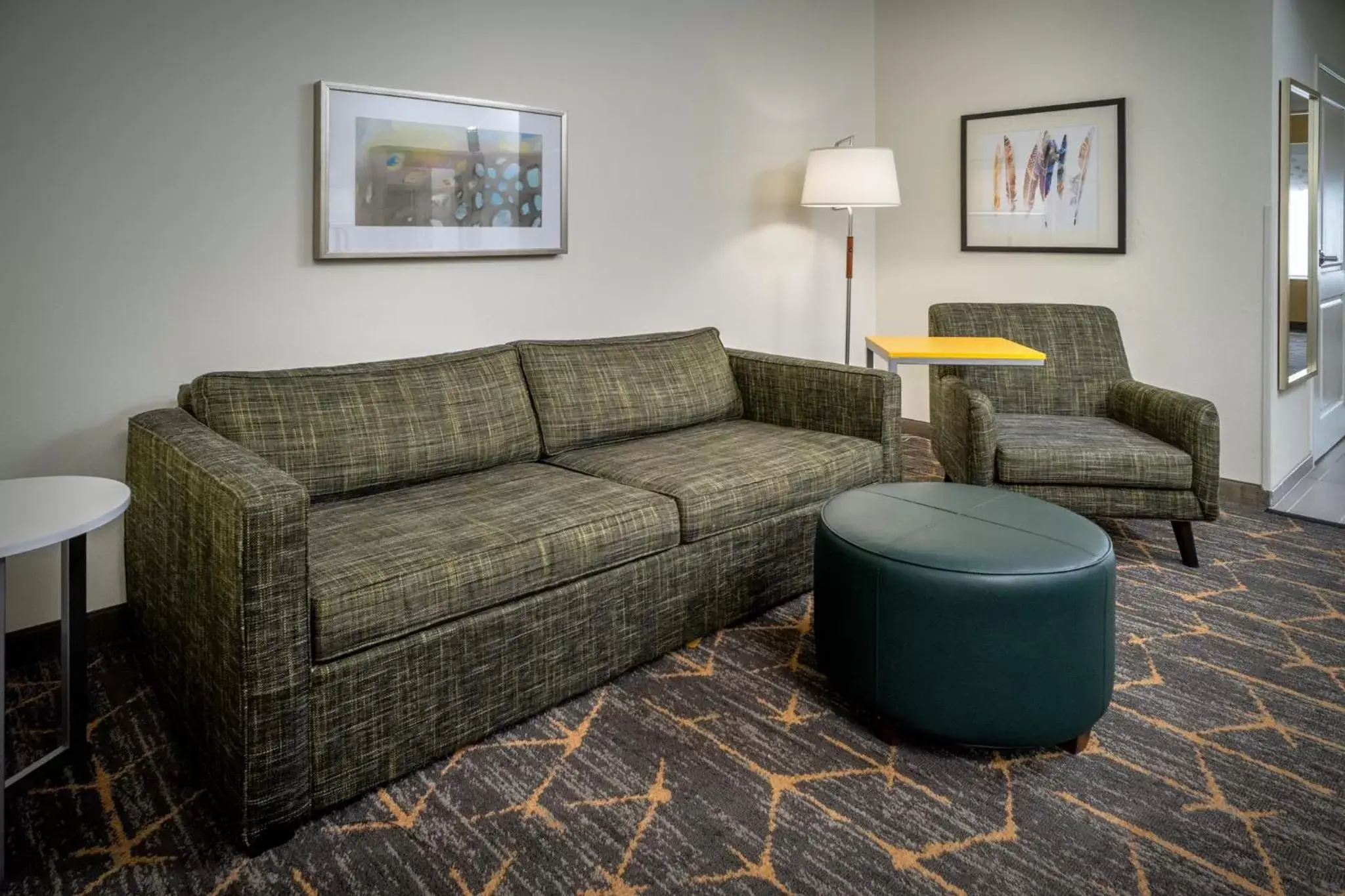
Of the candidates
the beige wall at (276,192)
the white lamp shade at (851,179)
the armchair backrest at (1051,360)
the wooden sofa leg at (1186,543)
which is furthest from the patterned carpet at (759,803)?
the white lamp shade at (851,179)

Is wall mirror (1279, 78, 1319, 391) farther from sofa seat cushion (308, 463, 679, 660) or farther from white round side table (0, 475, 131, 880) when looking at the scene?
white round side table (0, 475, 131, 880)

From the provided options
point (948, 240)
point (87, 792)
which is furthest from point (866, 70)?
point (87, 792)

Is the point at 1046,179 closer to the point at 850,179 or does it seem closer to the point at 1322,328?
the point at 850,179

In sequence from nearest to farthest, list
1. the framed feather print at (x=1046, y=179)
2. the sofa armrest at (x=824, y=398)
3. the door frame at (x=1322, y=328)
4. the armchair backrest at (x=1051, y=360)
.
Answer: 1. the sofa armrest at (x=824, y=398)
2. the armchair backrest at (x=1051, y=360)
3. the framed feather print at (x=1046, y=179)
4. the door frame at (x=1322, y=328)

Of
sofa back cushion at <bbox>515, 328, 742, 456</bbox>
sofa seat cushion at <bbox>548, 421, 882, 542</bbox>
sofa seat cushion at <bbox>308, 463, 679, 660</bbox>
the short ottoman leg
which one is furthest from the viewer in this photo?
sofa back cushion at <bbox>515, 328, 742, 456</bbox>

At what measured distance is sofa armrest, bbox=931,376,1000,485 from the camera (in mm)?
2758

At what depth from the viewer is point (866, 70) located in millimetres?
4223

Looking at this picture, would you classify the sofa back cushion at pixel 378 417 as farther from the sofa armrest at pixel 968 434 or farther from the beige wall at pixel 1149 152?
the beige wall at pixel 1149 152

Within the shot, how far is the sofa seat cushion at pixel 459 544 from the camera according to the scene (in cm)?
162

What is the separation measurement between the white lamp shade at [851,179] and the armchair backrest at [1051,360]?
0.52m

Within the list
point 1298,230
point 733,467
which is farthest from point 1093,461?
point 1298,230

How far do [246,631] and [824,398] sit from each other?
1.83 meters

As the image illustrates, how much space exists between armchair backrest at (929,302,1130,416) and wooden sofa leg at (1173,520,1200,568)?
0.58m

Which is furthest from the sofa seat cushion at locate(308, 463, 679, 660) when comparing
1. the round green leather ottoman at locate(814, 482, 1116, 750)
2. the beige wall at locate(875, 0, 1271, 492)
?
the beige wall at locate(875, 0, 1271, 492)
